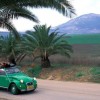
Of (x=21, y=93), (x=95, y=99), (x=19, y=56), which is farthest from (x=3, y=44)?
Answer: (x=95, y=99)

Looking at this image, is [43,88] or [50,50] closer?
[43,88]

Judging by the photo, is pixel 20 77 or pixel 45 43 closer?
pixel 20 77

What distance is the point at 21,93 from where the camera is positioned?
16.1 metres

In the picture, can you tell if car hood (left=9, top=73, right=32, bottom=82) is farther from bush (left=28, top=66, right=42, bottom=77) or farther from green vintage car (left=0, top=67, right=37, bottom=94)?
bush (left=28, top=66, right=42, bottom=77)

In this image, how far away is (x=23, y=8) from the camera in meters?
18.6

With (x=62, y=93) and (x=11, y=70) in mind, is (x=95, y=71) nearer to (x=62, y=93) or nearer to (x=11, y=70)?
(x=62, y=93)

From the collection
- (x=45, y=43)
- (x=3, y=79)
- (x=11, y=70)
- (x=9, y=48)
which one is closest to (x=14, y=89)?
(x=3, y=79)

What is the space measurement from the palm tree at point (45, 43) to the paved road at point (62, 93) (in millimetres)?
4716

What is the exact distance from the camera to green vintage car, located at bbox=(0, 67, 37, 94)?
1559 cm

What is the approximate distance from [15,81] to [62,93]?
2239mm

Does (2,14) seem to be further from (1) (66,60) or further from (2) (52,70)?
(1) (66,60)

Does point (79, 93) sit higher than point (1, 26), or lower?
lower

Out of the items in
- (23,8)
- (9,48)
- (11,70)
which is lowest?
(11,70)

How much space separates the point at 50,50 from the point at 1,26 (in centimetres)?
481
